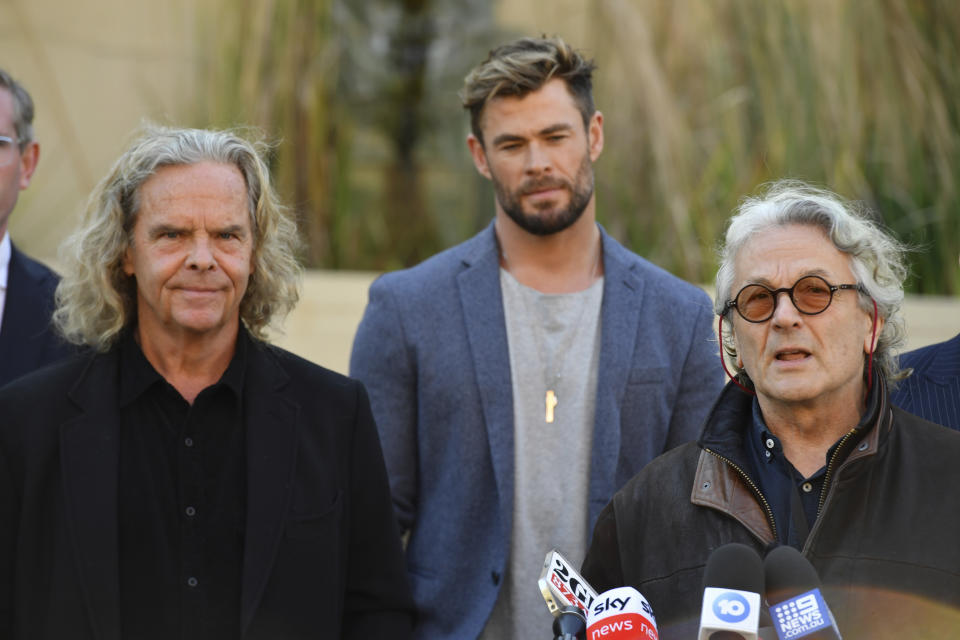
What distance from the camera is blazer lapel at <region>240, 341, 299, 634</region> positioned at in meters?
2.63

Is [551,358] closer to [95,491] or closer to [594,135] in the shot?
[594,135]

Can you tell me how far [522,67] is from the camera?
351 cm

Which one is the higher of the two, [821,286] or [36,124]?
[36,124]

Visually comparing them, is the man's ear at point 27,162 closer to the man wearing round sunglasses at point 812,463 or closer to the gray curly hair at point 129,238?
the gray curly hair at point 129,238

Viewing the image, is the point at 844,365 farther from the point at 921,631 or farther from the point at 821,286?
the point at 921,631

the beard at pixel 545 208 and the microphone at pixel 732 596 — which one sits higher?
the beard at pixel 545 208

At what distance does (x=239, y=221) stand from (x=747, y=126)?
371 cm

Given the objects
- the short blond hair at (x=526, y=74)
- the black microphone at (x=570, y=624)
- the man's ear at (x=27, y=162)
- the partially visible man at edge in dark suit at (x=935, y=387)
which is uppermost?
the short blond hair at (x=526, y=74)

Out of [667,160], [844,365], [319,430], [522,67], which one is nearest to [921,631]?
[844,365]

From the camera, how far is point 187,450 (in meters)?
2.70

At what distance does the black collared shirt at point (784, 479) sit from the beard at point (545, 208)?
0.96m

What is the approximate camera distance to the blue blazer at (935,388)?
2955mm

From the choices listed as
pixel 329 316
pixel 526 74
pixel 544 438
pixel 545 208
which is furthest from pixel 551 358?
pixel 329 316

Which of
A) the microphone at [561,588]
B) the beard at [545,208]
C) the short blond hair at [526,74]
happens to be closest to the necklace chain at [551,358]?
the beard at [545,208]
